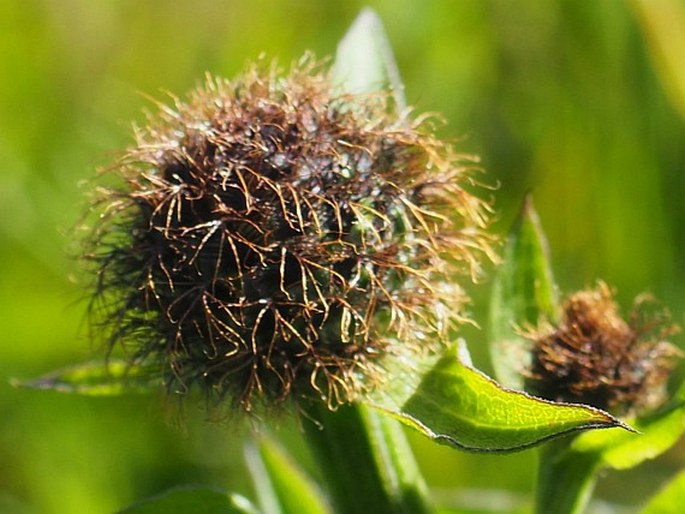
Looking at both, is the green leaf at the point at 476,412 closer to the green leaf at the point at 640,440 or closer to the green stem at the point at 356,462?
the green stem at the point at 356,462

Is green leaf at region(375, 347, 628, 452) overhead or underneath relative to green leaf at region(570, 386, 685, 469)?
overhead

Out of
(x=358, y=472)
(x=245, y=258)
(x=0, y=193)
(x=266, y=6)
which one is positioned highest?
(x=266, y=6)

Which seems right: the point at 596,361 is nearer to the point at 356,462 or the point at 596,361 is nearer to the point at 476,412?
the point at 476,412

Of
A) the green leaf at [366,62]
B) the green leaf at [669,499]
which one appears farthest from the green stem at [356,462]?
the green leaf at [366,62]

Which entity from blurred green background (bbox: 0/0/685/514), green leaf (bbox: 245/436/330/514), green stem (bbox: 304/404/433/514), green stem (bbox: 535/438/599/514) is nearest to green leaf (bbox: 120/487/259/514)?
green stem (bbox: 304/404/433/514)

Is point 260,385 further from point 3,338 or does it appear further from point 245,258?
point 3,338

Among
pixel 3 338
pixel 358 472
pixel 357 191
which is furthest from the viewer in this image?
pixel 3 338

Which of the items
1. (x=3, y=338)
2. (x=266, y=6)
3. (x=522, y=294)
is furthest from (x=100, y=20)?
(x=522, y=294)

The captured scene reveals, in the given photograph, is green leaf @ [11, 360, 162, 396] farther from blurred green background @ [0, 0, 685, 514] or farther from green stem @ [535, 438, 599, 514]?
blurred green background @ [0, 0, 685, 514]
